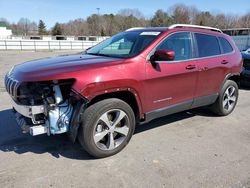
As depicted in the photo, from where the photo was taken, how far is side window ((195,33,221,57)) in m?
4.91

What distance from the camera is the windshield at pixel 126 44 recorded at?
4.22m

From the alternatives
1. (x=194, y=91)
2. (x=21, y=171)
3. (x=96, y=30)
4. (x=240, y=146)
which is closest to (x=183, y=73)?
(x=194, y=91)

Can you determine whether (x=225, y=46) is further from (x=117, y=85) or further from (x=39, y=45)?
(x=39, y=45)

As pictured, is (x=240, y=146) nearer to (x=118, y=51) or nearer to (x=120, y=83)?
(x=120, y=83)

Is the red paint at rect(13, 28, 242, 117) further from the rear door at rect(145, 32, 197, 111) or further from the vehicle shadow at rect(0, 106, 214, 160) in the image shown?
the vehicle shadow at rect(0, 106, 214, 160)

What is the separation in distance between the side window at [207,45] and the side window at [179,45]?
0.28 m

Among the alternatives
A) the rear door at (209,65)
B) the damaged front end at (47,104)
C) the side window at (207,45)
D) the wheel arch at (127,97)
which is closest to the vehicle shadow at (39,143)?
the damaged front end at (47,104)

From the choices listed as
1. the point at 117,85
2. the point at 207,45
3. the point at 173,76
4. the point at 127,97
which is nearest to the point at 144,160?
the point at 127,97

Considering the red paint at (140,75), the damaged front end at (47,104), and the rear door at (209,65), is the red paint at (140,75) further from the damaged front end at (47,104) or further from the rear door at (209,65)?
the damaged front end at (47,104)

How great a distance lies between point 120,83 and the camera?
3.69 meters

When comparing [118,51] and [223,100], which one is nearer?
[118,51]

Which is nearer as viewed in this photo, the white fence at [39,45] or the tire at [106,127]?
the tire at [106,127]

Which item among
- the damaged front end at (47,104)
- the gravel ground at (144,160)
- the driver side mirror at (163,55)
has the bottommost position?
the gravel ground at (144,160)

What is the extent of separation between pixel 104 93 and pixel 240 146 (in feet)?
7.82
